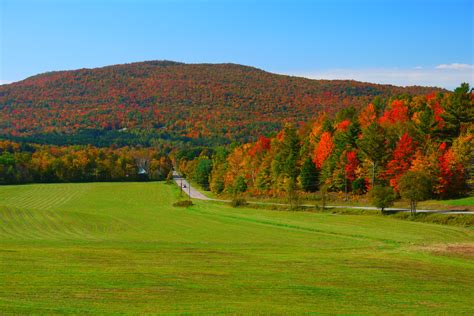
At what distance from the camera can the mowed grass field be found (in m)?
18.9

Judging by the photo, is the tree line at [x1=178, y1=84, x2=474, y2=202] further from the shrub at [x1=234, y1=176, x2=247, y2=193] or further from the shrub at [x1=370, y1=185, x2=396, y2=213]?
the shrub at [x1=370, y1=185, x2=396, y2=213]

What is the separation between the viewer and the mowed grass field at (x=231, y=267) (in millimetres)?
18875

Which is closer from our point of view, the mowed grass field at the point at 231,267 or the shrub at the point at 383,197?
the mowed grass field at the point at 231,267

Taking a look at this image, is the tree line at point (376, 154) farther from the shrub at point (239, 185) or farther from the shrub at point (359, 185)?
the shrub at point (359, 185)

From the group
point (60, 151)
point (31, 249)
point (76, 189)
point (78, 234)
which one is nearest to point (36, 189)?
point (76, 189)

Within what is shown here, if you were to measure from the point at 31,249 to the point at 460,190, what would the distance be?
52631 millimetres

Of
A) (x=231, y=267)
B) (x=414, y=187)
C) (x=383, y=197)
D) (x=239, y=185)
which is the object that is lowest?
(x=231, y=267)

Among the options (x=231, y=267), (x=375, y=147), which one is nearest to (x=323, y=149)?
(x=375, y=147)

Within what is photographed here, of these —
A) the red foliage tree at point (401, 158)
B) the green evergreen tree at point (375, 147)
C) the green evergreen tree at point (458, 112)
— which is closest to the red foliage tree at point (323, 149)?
the green evergreen tree at point (375, 147)

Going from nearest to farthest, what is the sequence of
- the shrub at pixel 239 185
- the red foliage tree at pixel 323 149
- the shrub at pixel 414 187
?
the shrub at pixel 414 187
the red foliage tree at pixel 323 149
the shrub at pixel 239 185

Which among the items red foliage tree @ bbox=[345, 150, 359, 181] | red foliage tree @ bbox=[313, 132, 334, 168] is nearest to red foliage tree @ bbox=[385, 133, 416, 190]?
red foliage tree @ bbox=[345, 150, 359, 181]

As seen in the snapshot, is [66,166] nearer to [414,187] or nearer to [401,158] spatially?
[401,158]

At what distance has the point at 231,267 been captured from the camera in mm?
26422

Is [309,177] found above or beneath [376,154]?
beneath
